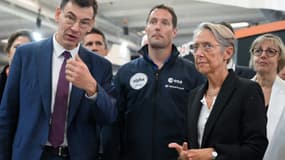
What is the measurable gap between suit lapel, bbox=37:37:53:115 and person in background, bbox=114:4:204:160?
2.24 feet

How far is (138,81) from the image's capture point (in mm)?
2479

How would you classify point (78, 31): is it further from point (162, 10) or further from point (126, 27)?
point (126, 27)

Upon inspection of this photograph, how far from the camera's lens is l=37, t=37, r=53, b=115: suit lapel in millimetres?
1791

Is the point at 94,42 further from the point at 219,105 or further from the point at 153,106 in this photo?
the point at 219,105

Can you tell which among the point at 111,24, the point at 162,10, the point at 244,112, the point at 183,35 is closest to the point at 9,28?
the point at 111,24

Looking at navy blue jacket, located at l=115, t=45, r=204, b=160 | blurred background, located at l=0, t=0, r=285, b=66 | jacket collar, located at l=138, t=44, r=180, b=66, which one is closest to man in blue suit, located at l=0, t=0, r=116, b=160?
navy blue jacket, located at l=115, t=45, r=204, b=160

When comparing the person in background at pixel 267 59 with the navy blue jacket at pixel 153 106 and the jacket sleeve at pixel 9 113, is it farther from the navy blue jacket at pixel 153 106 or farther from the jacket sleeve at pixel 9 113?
the jacket sleeve at pixel 9 113

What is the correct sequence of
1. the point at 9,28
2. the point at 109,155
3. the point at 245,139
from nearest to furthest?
the point at 245,139 → the point at 109,155 → the point at 9,28

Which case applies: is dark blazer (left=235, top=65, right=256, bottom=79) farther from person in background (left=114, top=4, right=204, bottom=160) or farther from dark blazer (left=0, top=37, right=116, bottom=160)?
dark blazer (left=0, top=37, right=116, bottom=160)

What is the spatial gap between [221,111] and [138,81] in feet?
2.50

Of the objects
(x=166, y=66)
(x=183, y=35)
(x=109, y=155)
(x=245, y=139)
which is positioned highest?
(x=183, y=35)

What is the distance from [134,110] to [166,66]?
0.33m

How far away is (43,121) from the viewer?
1.79m

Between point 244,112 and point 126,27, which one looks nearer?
point 244,112
